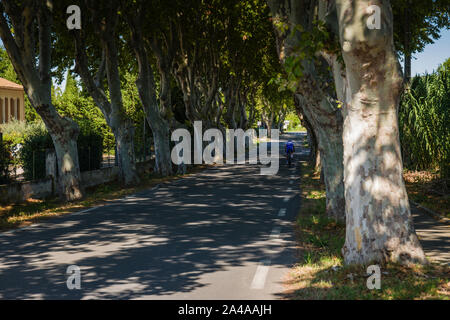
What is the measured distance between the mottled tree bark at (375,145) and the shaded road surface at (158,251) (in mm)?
1379

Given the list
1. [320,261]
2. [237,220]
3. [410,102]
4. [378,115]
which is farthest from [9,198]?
[410,102]

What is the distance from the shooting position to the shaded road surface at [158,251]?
6691mm

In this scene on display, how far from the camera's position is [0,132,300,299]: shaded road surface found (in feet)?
22.0

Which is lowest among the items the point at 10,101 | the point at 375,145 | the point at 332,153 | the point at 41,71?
the point at 332,153

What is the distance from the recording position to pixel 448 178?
15.0 meters

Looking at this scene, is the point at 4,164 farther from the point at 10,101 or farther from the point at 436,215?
the point at 10,101

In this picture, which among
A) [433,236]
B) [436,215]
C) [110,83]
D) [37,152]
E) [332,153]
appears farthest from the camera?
[110,83]

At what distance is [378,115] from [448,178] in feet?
29.8

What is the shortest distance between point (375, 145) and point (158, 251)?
13.2ft

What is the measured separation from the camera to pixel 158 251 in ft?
29.4

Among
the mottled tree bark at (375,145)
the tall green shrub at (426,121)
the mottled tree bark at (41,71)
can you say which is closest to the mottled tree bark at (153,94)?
the mottled tree bark at (41,71)

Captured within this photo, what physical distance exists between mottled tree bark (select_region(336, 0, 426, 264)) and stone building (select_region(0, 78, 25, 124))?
40.6 metres

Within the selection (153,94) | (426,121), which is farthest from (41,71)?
(426,121)

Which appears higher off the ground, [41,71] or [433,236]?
[41,71]
